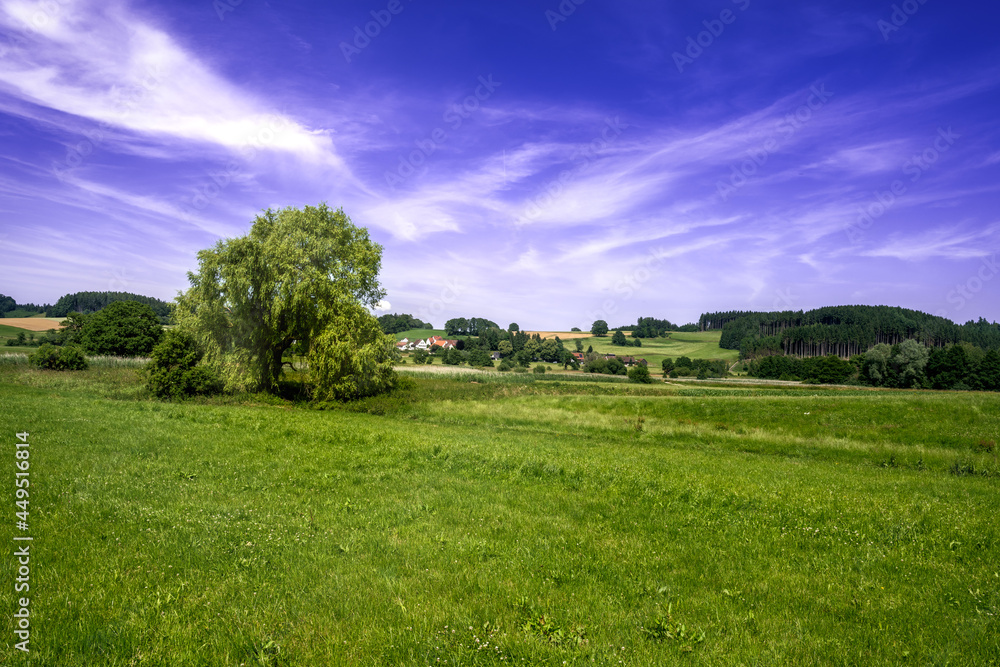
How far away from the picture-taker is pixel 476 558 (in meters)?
7.29

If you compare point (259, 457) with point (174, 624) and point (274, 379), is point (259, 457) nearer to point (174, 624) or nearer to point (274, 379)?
point (174, 624)

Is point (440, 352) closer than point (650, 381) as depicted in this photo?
No

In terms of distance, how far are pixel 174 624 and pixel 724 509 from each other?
9636mm

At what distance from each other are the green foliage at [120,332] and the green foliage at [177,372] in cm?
3944

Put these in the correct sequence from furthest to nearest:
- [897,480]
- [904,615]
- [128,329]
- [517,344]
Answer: [517,344]
[128,329]
[897,480]
[904,615]

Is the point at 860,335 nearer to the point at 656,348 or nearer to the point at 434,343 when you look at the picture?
the point at 656,348

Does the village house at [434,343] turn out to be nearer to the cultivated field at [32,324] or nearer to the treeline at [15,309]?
the cultivated field at [32,324]

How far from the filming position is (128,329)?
216ft

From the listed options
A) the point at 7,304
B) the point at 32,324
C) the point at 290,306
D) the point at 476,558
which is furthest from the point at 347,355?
the point at 7,304

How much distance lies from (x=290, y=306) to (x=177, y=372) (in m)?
8.40

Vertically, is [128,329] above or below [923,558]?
above

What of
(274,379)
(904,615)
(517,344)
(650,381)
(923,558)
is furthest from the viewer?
(517,344)

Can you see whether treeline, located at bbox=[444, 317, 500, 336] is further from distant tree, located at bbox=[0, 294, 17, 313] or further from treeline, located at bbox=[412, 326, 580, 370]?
distant tree, located at bbox=[0, 294, 17, 313]

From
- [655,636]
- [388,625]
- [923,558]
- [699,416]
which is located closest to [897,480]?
[923,558]
